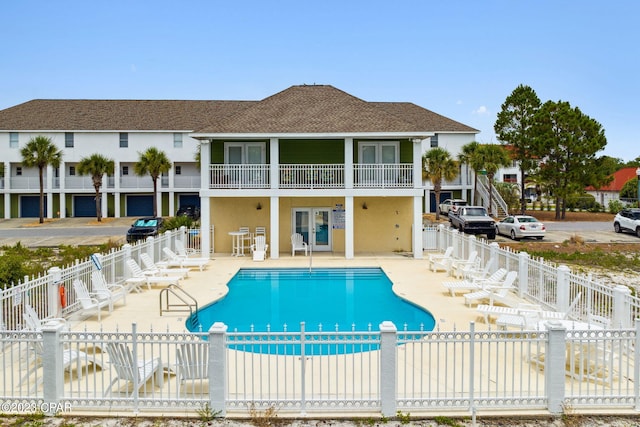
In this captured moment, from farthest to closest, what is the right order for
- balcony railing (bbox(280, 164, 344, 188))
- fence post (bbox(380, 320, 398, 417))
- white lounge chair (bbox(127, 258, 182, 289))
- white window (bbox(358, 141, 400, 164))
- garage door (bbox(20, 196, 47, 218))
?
garage door (bbox(20, 196, 47, 218)), white window (bbox(358, 141, 400, 164)), balcony railing (bbox(280, 164, 344, 188)), white lounge chair (bbox(127, 258, 182, 289)), fence post (bbox(380, 320, 398, 417))

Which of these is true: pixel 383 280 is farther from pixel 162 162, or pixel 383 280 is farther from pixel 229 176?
pixel 162 162

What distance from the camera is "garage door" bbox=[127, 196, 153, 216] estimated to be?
45.5m

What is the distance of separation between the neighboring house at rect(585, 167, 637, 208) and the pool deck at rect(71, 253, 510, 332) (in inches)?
1989

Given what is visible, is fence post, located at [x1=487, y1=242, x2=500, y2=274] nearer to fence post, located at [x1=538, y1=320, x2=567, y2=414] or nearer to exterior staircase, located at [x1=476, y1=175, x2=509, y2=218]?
fence post, located at [x1=538, y1=320, x2=567, y2=414]

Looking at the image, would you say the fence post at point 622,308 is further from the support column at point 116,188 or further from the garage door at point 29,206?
the garage door at point 29,206

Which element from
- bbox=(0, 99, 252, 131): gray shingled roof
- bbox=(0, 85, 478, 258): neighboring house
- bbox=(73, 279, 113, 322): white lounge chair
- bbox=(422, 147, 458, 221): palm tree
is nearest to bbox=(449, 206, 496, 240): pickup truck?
bbox=(0, 85, 478, 258): neighboring house

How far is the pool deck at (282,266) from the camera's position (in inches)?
440

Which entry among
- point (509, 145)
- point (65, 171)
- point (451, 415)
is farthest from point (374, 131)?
point (65, 171)

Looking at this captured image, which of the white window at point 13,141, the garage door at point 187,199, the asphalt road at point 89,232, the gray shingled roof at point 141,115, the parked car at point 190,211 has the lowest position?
the asphalt road at point 89,232

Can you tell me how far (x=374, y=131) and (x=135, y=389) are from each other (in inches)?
680

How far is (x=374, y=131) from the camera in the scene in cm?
2191

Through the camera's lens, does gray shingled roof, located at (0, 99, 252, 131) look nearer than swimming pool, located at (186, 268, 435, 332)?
No

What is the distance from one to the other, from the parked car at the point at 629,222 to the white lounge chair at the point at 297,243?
21.8 m

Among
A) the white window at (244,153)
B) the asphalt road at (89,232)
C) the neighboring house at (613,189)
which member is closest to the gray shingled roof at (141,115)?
the white window at (244,153)
